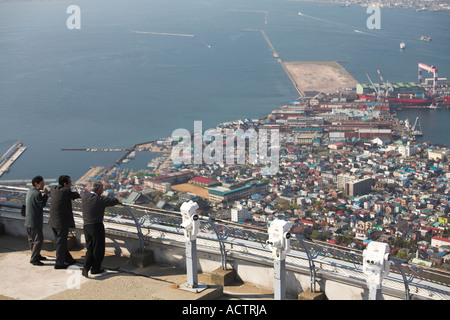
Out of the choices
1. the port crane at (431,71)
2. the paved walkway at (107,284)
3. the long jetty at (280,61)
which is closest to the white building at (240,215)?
the paved walkway at (107,284)

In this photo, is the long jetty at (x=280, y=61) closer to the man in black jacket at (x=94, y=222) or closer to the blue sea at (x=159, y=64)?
the blue sea at (x=159, y=64)

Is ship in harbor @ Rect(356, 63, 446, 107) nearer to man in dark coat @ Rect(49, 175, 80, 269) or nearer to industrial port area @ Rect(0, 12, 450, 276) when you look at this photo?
industrial port area @ Rect(0, 12, 450, 276)

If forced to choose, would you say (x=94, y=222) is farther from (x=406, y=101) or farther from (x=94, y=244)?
(x=406, y=101)

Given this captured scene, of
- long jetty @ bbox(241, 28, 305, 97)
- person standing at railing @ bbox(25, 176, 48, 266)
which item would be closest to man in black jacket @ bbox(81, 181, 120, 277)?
person standing at railing @ bbox(25, 176, 48, 266)

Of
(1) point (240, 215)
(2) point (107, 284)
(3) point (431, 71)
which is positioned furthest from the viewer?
(3) point (431, 71)

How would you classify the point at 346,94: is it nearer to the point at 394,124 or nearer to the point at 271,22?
the point at 394,124

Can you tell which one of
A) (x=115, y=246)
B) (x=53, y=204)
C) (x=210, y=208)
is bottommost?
(x=210, y=208)

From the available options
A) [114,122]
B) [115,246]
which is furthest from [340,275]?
[114,122]

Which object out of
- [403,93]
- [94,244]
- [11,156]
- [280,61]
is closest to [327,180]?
[11,156]
